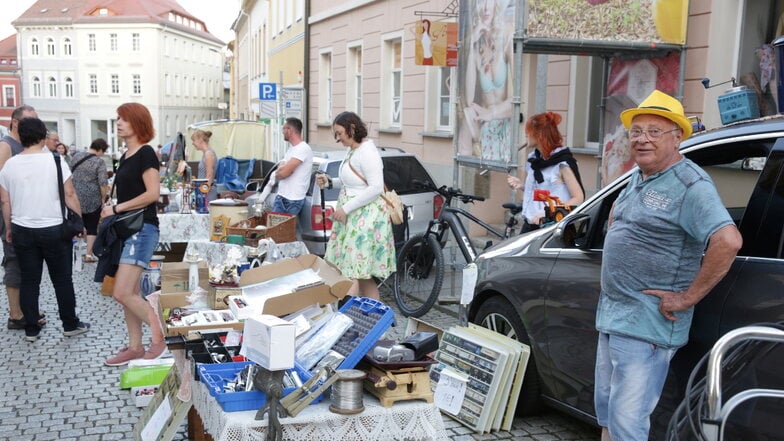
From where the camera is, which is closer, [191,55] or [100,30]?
[100,30]

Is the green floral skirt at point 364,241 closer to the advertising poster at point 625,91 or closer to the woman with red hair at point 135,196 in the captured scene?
the woman with red hair at point 135,196

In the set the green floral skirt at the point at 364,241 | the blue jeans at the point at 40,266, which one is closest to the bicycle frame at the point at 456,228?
the green floral skirt at the point at 364,241

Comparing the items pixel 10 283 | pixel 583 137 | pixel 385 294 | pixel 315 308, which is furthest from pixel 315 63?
pixel 315 308

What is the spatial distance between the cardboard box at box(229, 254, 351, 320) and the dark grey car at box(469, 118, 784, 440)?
3.66 feet

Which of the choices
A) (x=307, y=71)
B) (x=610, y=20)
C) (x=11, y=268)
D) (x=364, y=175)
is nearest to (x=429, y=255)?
(x=364, y=175)

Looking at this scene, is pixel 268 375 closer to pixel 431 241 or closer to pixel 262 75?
pixel 431 241

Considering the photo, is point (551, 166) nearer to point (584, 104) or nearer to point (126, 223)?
point (126, 223)

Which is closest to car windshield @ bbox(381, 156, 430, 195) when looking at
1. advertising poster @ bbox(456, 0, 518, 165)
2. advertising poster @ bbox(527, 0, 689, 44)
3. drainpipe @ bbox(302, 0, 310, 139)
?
advertising poster @ bbox(456, 0, 518, 165)

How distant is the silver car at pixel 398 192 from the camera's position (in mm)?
8766

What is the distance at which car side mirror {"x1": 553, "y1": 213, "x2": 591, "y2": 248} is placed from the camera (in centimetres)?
→ 437

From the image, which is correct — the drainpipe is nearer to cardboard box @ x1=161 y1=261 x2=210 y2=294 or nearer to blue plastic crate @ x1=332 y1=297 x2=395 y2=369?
cardboard box @ x1=161 y1=261 x2=210 y2=294

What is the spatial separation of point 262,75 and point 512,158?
3230 centimetres

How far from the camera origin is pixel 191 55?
81.6 metres

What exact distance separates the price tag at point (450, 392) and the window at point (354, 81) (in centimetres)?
1600
